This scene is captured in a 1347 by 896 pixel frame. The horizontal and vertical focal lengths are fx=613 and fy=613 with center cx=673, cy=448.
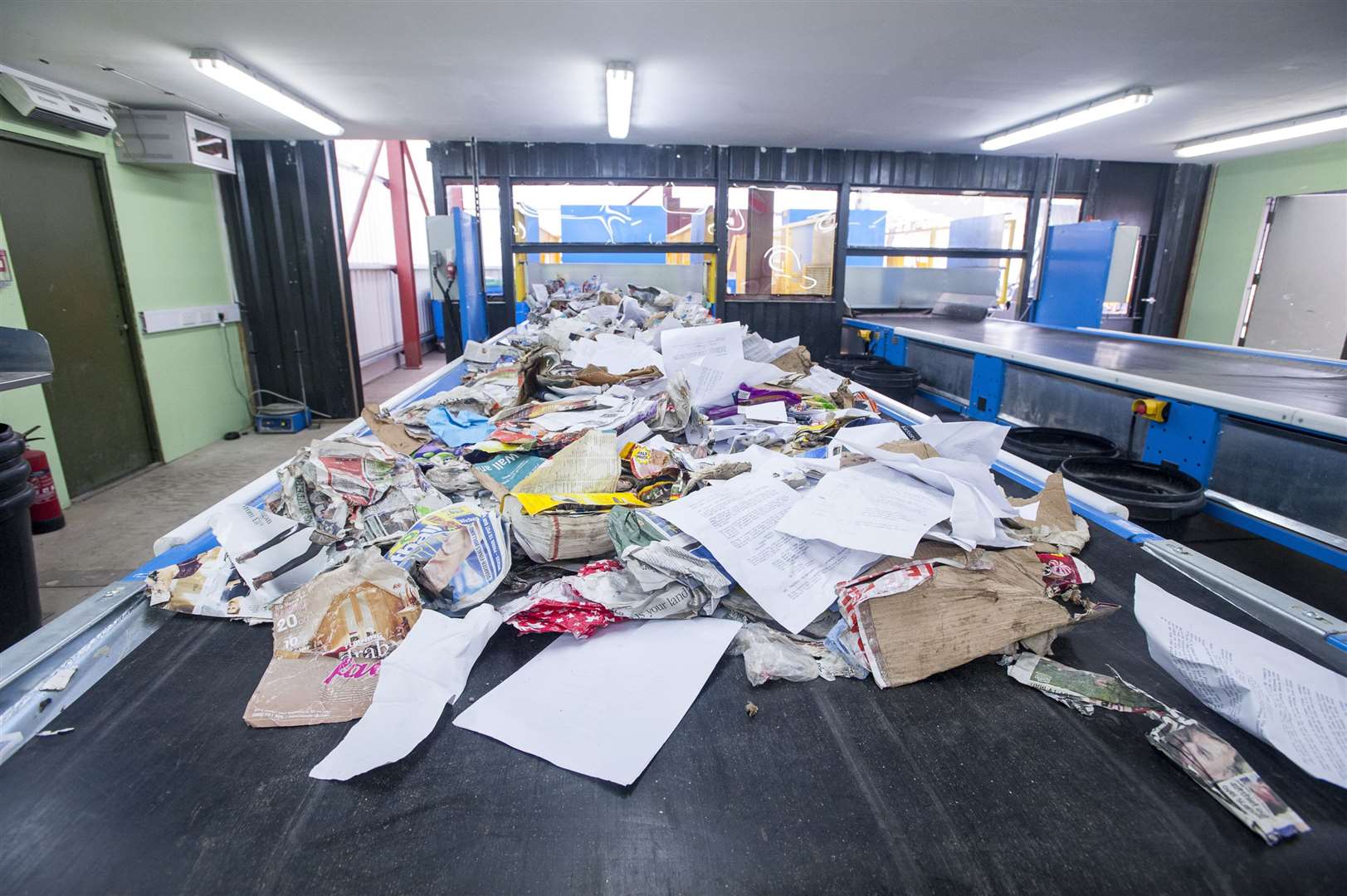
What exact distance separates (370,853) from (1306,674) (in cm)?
114

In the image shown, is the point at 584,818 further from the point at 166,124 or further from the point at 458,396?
the point at 166,124

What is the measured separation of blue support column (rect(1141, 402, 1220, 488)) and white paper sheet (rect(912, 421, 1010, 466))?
1315mm

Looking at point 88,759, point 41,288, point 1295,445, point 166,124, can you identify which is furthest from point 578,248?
point 88,759

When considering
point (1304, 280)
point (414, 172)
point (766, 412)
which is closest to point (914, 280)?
point (1304, 280)

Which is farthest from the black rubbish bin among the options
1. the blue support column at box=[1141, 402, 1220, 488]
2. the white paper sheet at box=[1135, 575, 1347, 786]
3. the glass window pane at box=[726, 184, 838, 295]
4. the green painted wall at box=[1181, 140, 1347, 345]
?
the green painted wall at box=[1181, 140, 1347, 345]

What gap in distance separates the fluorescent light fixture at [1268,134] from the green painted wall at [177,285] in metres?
8.21

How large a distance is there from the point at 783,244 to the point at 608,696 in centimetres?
604

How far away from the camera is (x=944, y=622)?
2.88 ft

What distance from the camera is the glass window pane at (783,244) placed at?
6078 mm

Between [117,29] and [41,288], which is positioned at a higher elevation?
[117,29]

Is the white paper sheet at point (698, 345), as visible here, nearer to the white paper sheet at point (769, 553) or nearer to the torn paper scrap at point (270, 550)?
the white paper sheet at point (769, 553)

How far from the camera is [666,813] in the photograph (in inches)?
25.7

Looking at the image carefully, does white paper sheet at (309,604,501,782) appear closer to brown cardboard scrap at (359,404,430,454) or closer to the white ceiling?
brown cardboard scrap at (359,404,430,454)

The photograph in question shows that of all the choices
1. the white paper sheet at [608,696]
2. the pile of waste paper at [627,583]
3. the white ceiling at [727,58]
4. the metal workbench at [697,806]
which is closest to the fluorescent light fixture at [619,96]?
the white ceiling at [727,58]
